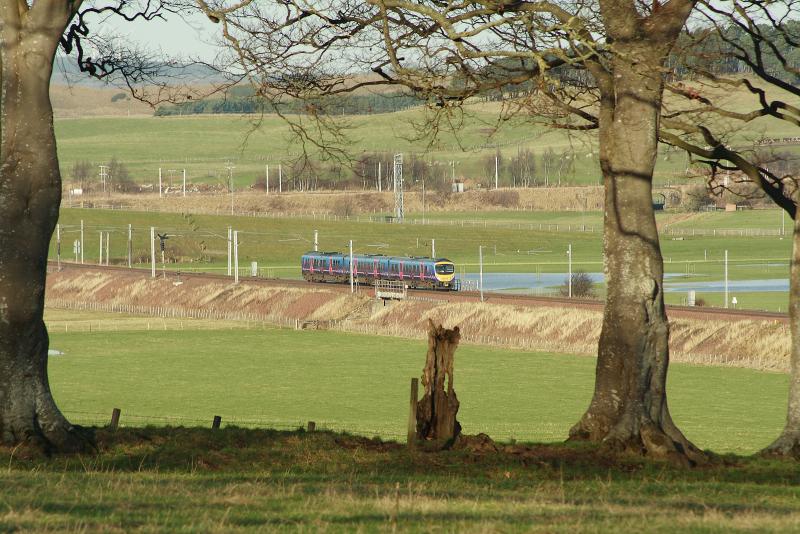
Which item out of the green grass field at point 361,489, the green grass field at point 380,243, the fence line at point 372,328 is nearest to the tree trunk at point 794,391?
the green grass field at point 361,489

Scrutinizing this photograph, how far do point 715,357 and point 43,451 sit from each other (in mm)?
43550

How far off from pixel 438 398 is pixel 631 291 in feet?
10.0

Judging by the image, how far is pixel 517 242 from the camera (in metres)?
149

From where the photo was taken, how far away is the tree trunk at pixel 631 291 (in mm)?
17094

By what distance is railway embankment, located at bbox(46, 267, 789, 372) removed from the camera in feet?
182

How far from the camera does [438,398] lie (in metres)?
16.7

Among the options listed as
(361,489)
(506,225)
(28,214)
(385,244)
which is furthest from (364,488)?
(506,225)

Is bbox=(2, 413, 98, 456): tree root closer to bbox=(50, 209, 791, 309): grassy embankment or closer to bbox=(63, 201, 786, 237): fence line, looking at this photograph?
bbox=(50, 209, 791, 309): grassy embankment

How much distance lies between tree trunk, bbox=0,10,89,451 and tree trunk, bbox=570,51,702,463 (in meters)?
6.92

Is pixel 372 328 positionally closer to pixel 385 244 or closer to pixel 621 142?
pixel 621 142

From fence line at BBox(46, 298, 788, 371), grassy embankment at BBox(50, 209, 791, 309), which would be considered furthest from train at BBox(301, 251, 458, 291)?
grassy embankment at BBox(50, 209, 791, 309)

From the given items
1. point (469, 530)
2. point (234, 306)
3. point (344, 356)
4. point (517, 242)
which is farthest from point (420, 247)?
point (469, 530)

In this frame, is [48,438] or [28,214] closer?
[48,438]

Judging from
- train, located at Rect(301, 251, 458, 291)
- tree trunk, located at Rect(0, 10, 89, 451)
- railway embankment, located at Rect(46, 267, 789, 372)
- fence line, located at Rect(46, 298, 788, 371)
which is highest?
tree trunk, located at Rect(0, 10, 89, 451)
